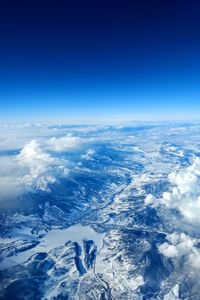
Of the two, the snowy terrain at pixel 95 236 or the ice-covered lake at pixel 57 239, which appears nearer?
the snowy terrain at pixel 95 236

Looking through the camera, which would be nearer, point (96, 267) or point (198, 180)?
point (96, 267)

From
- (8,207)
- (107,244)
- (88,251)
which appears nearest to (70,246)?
(88,251)

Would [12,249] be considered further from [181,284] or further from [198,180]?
[198,180]

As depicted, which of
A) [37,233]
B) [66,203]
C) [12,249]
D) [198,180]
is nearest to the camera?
[12,249]

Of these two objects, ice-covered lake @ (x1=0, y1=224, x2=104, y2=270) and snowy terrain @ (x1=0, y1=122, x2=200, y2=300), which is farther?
ice-covered lake @ (x1=0, y1=224, x2=104, y2=270)

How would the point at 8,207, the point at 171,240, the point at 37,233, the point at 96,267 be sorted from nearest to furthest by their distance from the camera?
the point at 96,267
the point at 171,240
the point at 37,233
the point at 8,207

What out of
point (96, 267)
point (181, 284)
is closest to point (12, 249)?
point (96, 267)

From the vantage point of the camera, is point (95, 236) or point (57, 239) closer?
point (57, 239)

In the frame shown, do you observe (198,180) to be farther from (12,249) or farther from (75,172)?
(12,249)

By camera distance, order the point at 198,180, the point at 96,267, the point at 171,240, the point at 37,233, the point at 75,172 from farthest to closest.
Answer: the point at 75,172, the point at 198,180, the point at 37,233, the point at 171,240, the point at 96,267
